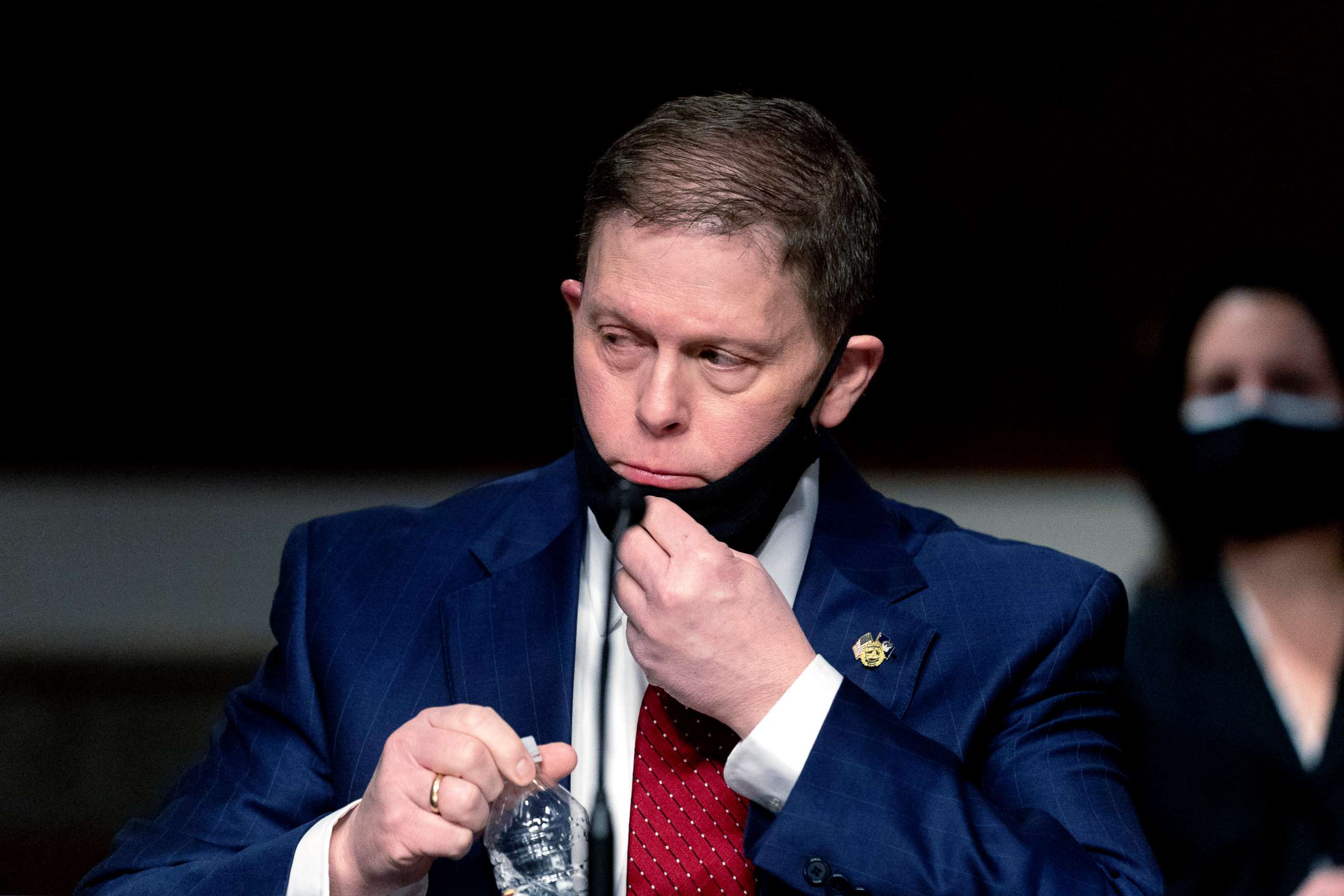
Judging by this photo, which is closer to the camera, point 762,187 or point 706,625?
point 706,625

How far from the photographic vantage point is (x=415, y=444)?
3.13m

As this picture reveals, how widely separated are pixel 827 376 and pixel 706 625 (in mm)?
373

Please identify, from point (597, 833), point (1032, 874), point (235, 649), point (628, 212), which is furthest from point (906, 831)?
point (235, 649)

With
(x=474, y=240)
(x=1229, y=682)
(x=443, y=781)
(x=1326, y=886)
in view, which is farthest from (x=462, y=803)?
(x=474, y=240)

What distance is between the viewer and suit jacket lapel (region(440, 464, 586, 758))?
1.43m

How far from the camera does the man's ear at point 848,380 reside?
Answer: 1505 mm

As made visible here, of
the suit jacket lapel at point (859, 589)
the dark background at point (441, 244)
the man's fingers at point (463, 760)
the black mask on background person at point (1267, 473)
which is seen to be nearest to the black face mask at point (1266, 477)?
the black mask on background person at point (1267, 473)

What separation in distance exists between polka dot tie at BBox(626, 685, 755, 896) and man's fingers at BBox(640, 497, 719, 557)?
257mm

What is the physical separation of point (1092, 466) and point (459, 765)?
2.33 metres

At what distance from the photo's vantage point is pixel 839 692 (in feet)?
4.12

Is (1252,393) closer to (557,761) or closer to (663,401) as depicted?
(663,401)

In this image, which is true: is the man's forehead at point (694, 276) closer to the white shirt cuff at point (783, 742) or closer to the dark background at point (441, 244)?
the white shirt cuff at point (783, 742)

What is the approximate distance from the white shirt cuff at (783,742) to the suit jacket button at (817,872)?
6cm

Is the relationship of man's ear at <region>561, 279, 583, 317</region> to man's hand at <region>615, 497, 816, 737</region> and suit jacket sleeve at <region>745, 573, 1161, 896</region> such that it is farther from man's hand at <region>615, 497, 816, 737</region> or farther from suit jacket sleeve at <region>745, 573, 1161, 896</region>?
suit jacket sleeve at <region>745, 573, 1161, 896</region>
